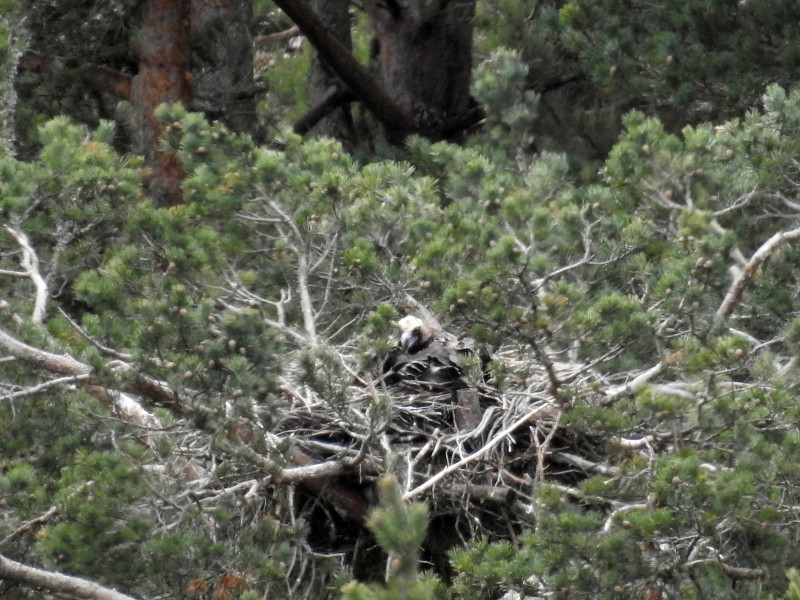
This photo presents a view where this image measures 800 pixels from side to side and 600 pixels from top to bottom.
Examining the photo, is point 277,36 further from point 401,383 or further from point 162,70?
point 401,383

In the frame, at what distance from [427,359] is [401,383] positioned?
14cm

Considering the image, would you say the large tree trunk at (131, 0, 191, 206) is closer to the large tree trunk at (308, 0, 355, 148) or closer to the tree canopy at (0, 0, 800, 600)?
the tree canopy at (0, 0, 800, 600)

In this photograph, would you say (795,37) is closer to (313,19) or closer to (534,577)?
(313,19)

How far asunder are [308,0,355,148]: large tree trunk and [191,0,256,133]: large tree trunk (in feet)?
2.56

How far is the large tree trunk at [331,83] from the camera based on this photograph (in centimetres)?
881

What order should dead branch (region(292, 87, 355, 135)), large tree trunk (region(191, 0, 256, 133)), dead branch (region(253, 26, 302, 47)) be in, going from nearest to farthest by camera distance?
large tree trunk (region(191, 0, 256, 133)), dead branch (region(292, 87, 355, 135)), dead branch (region(253, 26, 302, 47))

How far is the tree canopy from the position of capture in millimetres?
3877

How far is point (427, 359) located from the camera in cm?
516

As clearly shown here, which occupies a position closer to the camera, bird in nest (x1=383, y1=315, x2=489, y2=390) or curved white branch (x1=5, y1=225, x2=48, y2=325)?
curved white branch (x1=5, y1=225, x2=48, y2=325)

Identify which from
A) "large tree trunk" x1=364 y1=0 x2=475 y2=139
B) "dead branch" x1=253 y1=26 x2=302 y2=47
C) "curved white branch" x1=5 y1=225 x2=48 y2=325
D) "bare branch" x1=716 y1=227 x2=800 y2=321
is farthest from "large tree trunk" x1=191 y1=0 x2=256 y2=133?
"dead branch" x1=253 y1=26 x2=302 y2=47

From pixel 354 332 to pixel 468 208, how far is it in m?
0.68

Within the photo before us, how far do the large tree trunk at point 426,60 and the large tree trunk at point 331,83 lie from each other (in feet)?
0.76

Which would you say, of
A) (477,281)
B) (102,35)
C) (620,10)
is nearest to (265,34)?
(102,35)

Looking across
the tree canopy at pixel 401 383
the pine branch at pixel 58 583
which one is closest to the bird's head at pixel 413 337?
the tree canopy at pixel 401 383
